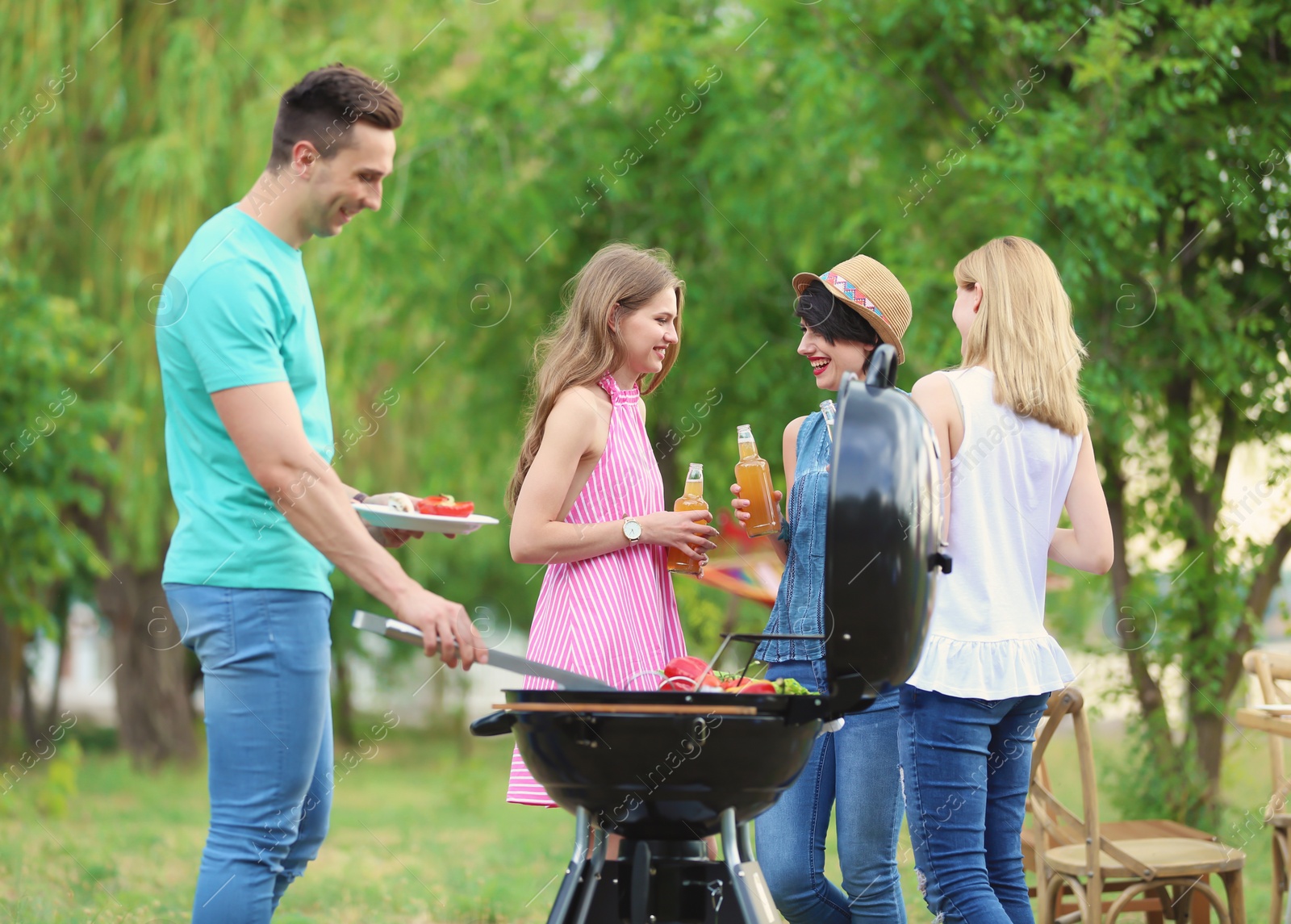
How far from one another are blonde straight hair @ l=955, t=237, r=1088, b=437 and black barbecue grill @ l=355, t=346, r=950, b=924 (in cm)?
54

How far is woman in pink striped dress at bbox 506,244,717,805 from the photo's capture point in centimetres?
293

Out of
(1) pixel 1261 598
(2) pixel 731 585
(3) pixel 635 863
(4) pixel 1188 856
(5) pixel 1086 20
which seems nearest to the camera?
(3) pixel 635 863

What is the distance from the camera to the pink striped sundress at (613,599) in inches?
116

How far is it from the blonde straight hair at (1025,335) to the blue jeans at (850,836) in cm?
79

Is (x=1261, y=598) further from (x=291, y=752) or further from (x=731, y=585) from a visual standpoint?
(x=291, y=752)

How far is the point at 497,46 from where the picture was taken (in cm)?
859

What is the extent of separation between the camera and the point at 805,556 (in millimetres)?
3080

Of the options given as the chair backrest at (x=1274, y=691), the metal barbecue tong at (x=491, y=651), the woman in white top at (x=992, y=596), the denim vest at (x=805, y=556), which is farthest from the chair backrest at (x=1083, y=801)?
the metal barbecue tong at (x=491, y=651)

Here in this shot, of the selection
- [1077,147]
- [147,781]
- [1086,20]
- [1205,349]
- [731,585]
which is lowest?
[147,781]

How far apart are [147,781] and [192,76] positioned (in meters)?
6.99

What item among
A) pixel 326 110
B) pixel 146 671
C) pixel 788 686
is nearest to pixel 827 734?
pixel 788 686

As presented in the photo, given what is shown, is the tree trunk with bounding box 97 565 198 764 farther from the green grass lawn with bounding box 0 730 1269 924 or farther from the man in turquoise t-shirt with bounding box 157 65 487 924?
the man in turquoise t-shirt with bounding box 157 65 487 924

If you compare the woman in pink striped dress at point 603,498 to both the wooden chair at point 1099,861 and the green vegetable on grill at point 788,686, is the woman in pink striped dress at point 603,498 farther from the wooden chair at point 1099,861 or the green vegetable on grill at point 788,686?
the wooden chair at point 1099,861

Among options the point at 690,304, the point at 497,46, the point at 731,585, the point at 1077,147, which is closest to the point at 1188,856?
the point at 731,585
